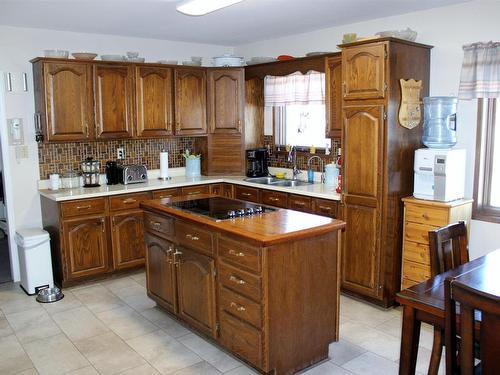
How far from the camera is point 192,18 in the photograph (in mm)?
4387

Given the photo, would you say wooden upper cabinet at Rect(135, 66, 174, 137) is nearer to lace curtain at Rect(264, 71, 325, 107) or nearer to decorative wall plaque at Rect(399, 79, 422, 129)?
lace curtain at Rect(264, 71, 325, 107)

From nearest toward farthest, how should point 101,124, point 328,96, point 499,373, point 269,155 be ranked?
point 499,373, point 328,96, point 101,124, point 269,155

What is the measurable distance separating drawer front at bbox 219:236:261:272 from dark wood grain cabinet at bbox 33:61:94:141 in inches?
98.2

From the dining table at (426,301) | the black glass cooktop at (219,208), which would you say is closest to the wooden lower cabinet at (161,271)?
the black glass cooktop at (219,208)

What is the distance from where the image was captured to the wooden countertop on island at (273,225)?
2.66 metres

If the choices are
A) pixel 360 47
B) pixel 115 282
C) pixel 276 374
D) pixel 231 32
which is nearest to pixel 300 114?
pixel 231 32

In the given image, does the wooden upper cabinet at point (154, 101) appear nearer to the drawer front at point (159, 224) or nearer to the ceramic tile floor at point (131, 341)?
the drawer front at point (159, 224)

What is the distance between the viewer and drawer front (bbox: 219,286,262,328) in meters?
2.71

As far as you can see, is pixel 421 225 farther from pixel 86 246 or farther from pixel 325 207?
pixel 86 246

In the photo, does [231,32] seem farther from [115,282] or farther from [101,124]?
[115,282]

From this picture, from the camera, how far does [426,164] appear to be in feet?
12.0

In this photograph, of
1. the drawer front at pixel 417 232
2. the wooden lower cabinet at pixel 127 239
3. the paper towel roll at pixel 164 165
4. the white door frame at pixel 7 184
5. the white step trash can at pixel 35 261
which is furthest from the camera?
the paper towel roll at pixel 164 165

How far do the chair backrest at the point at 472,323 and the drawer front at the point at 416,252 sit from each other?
6.27 ft

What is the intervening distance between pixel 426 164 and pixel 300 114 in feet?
6.70
